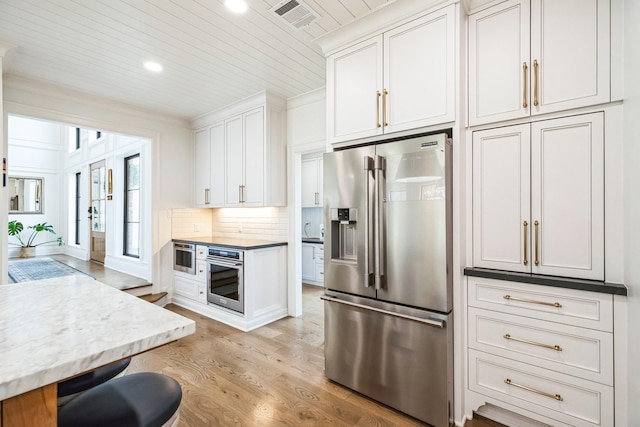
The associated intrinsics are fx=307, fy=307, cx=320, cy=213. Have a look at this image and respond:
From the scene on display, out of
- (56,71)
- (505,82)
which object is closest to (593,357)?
(505,82)

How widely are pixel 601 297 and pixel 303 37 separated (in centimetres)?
265

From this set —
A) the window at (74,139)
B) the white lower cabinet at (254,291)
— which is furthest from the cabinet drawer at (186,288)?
the window at (74,139)

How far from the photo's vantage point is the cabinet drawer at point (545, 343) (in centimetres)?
164

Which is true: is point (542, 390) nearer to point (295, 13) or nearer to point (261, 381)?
point (261, 381)

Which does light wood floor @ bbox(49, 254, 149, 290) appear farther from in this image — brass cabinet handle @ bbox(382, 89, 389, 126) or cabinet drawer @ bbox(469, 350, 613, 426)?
cabinet drawer @ bbox(469, 350, 613, 426)

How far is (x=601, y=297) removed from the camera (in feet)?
5.34

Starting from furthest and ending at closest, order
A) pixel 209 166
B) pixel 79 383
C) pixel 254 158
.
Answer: pixel 209 166 → pixel 254 158 → pixel 79 383

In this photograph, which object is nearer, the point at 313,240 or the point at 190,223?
the point at 190,223

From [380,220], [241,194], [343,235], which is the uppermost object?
[241,194]

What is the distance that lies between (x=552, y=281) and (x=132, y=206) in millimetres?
5532

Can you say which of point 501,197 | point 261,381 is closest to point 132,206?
point 261,381

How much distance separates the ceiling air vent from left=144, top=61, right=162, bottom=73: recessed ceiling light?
1.45 metres

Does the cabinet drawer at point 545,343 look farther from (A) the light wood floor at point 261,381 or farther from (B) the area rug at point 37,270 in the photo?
(B) the area rug at point 37,270

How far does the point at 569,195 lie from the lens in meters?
1.76
